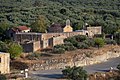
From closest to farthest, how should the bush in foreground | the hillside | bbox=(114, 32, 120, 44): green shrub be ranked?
the bush in foreground < bbox=(114, 32, 120, 44): green shrub < the hillside

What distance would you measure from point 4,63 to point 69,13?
36.0 metres

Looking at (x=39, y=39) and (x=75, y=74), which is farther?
(x=39, y=39)

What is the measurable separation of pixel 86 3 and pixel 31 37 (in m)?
46.2

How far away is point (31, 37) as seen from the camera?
4578 cm

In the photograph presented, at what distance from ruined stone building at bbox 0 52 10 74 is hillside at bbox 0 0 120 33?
18.2m

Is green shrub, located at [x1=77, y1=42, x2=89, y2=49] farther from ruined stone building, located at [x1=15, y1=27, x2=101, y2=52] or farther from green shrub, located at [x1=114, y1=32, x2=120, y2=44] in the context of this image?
green shrub, located at [x1=114, y1=32, x2=120, y2=44]

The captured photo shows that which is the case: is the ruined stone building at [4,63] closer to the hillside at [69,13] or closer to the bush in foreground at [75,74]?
the bush in foreground at [75,74]

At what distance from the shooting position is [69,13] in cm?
7169

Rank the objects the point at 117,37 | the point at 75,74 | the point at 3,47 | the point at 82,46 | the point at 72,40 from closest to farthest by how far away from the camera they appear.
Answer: the point at 75,74 → the point at 3,47 → the point at 82,46 → the point at 72,40 → the point at 117,37

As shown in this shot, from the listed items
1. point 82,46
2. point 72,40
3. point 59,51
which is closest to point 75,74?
point 59,51

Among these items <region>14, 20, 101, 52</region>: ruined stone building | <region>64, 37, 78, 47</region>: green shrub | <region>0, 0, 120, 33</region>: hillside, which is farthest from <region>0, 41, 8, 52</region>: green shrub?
<region>0, 0, 120, 33</region>: hillside

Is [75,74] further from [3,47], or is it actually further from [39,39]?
[39,39]

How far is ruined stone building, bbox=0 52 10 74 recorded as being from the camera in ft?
119

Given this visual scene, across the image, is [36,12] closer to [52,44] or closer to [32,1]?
[32,1]
